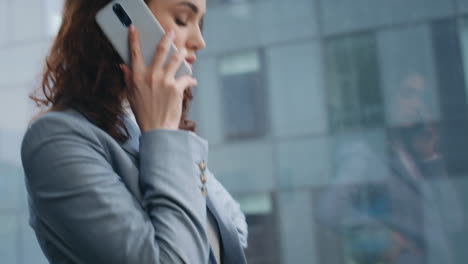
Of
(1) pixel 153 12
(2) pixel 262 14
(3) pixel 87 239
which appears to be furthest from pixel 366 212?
(3) pixel 87 239

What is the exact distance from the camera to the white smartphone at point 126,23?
0.61 metres

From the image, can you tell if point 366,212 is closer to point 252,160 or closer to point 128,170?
point 252,160

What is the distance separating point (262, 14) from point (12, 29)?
32.9 inches

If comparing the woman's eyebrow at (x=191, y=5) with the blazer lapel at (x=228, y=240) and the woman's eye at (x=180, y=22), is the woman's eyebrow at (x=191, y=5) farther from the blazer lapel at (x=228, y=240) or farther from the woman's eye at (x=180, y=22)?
the blazer lapel at (x=228, y=240)

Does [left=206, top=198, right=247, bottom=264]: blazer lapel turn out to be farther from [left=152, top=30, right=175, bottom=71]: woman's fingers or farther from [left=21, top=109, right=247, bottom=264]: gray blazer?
[left=152, top=30, right=175, bottom=71]: woman's fingers

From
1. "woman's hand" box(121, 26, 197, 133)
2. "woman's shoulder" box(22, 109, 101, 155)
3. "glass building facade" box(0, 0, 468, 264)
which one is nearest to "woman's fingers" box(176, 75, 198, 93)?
"woman's hand" box(121, 26, 197, 133)

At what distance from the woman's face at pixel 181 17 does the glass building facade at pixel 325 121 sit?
1107 millimetres

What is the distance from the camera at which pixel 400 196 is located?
166cm

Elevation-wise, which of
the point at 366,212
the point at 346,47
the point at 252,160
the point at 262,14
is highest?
the point at 262,14

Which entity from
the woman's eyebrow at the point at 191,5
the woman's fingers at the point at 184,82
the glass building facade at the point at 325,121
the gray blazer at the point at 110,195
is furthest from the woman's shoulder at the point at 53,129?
the glass building facade at the point at 325,121

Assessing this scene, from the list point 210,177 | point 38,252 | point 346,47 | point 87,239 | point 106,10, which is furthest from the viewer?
point 346,47

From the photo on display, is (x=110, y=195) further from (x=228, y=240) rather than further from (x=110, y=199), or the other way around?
(x=228, y=240)

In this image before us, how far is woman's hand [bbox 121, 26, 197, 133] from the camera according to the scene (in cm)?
56

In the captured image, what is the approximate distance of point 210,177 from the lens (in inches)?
29.7
